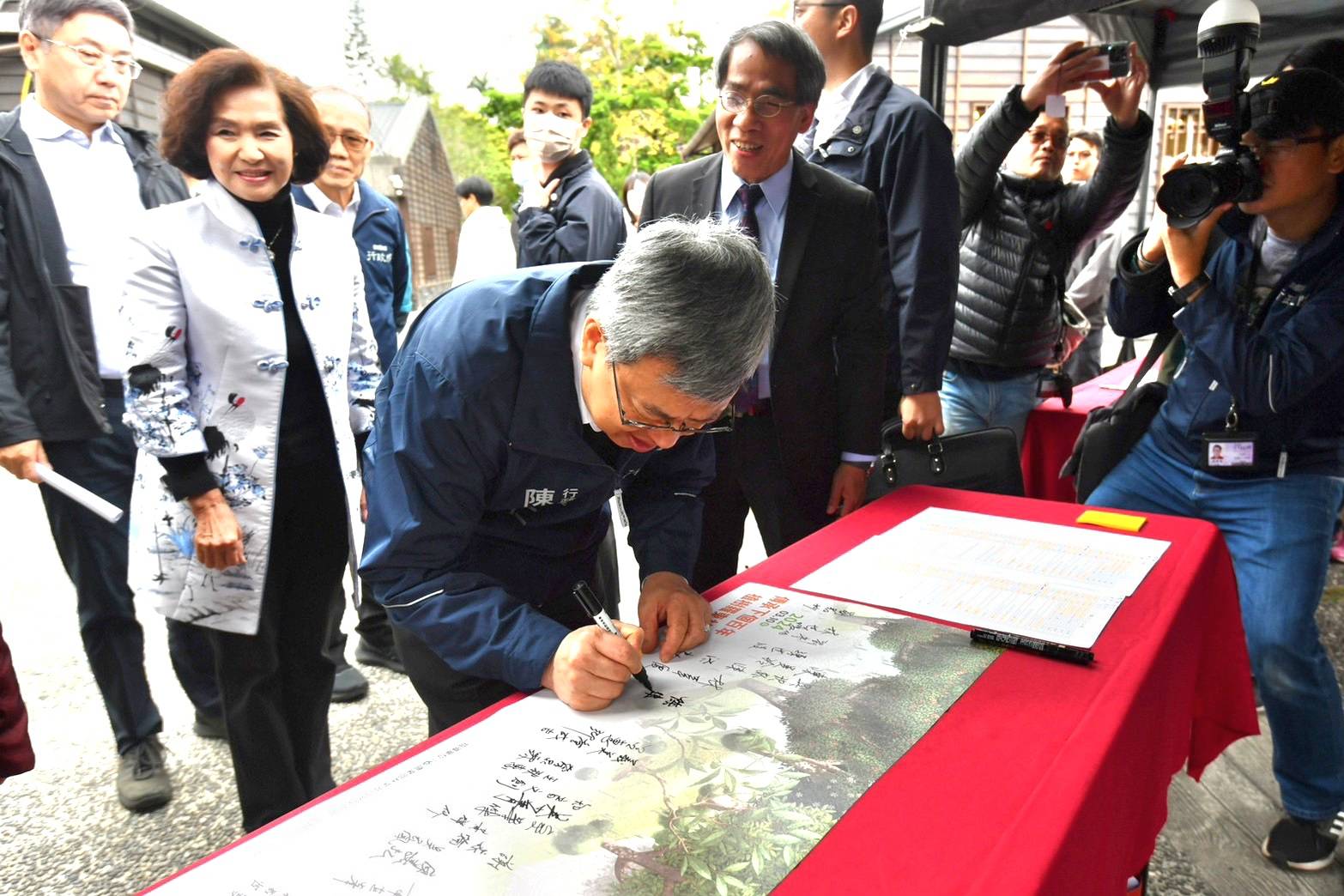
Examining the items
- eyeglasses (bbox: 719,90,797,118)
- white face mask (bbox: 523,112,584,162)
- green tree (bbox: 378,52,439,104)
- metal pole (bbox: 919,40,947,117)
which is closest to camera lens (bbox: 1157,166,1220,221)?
eyeglasses (bbox: 719,90,797,118)

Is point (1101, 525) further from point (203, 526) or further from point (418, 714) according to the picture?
point (418, 714)

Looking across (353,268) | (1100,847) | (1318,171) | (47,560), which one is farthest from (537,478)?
(47,560)

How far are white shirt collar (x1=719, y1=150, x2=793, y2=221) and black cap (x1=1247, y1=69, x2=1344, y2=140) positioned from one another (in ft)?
2.84

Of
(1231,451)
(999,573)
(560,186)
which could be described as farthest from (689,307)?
(560,186)

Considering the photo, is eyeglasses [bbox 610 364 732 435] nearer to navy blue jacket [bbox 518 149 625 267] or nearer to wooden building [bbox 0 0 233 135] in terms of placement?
navy blue jacket [bbox 518 149 625 267]

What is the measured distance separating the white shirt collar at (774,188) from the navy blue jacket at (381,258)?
1215 millimetres

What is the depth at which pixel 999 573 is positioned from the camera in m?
1.34

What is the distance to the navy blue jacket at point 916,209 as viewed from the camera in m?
2.02

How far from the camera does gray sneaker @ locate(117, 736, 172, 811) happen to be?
6.73 feet

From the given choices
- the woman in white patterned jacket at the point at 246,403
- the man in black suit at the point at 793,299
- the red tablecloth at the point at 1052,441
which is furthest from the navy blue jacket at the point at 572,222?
the red tablecloth at the point at 1052,441

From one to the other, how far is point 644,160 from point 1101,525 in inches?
589

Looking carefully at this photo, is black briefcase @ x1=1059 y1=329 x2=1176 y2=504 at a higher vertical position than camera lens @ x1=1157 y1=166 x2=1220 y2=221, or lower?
lower

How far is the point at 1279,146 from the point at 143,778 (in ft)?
9.06

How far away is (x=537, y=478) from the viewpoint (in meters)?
1.15
